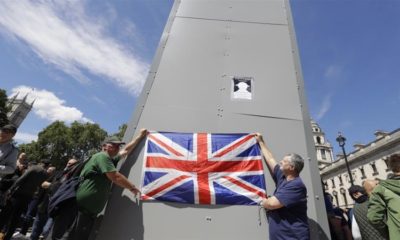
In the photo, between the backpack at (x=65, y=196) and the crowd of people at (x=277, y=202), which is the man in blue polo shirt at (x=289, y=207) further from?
the backpack at (x=65, y=196)

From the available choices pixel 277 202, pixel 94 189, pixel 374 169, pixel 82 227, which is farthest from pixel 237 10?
pixel 374 169

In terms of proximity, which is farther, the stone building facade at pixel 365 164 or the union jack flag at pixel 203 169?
the stone building facade at pixel 365 164

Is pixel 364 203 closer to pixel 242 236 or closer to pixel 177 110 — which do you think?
pixel 242 236

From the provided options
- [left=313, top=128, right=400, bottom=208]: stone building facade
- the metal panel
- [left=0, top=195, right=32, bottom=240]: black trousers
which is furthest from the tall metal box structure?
[left=313, top=128, right=400, bottom=208]: stone building facade

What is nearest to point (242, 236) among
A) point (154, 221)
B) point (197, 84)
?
point (154, 221)

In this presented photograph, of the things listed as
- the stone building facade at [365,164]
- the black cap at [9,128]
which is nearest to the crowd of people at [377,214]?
the black cap at [9,128]

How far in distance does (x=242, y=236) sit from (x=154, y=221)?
0.84 meters

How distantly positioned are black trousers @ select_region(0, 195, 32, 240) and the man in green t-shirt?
2.49 m

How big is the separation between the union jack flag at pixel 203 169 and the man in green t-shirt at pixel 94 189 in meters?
0.31

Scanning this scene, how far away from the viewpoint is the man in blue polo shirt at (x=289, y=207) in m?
1.94

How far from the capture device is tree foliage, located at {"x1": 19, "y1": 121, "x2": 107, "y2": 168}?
2956cm

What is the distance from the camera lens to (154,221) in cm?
220

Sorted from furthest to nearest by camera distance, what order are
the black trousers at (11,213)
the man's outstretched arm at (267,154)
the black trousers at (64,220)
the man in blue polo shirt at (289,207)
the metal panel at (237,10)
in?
the black trousers at (11,213)
the metal panel at (237,10)
the man's outstretched arm at (267,154)
the black trousers at (64,220)
the man in blue polo shirt at (289,207)

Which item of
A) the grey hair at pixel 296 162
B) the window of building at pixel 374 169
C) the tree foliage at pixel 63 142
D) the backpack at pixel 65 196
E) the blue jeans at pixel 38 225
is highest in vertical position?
the window of building at pixel 374 169
